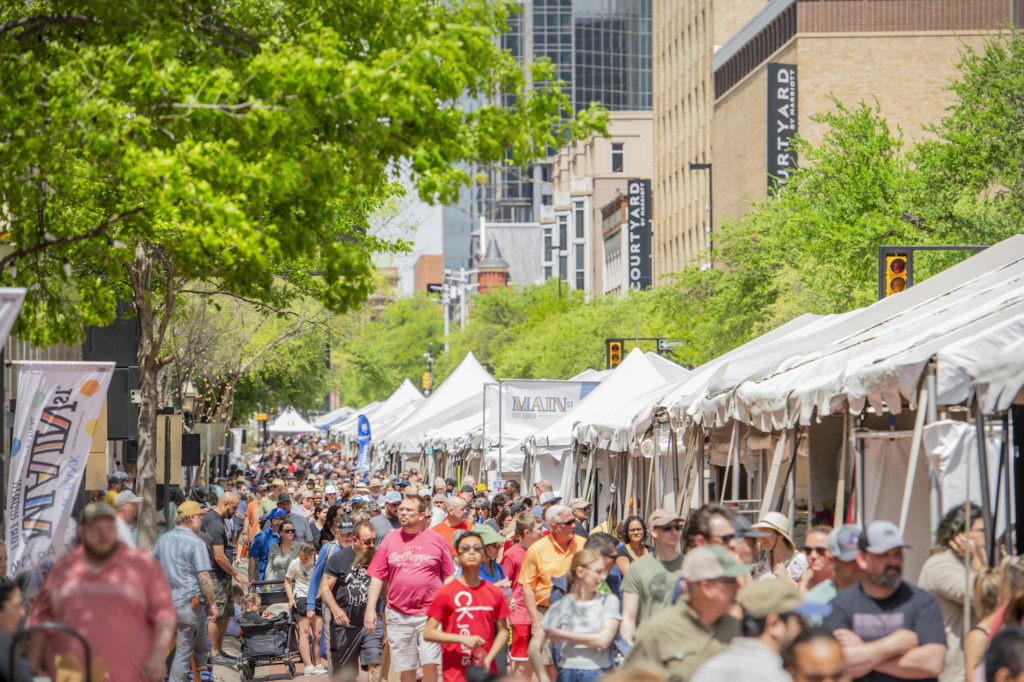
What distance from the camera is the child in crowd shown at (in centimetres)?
1633

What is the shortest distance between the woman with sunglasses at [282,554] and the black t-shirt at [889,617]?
11.8 metres

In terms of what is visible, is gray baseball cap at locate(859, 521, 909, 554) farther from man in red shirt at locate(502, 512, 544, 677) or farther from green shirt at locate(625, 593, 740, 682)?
man in red shirt at locate(502, 512, 544, 677)

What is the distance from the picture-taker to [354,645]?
43.3 ft

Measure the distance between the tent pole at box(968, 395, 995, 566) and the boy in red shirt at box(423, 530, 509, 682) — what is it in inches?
135

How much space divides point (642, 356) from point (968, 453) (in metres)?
15.8

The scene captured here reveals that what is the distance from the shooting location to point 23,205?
10.2 metres

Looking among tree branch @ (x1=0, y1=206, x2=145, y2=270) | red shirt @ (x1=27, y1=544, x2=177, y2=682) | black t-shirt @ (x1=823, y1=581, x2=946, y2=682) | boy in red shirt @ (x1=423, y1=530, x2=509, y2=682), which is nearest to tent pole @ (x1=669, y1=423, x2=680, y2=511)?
boy in red shirt @ (x1=423, y1=530, x2=509, y2=682)

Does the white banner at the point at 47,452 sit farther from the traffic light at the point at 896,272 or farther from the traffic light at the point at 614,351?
the traffic light at the point at 614,351

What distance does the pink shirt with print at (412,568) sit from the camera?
1162 cm

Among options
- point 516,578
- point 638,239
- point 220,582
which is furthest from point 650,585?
point 638,239

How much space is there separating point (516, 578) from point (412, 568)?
5.38 ft

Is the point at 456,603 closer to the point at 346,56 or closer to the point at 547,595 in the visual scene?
the point at 547,595

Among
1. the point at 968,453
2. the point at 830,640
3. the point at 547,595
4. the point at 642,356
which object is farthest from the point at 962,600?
the point at 642,356

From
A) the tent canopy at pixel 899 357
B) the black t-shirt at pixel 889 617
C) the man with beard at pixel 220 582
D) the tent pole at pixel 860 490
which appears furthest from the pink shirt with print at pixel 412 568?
the black t-shirt at pixel 889 617
